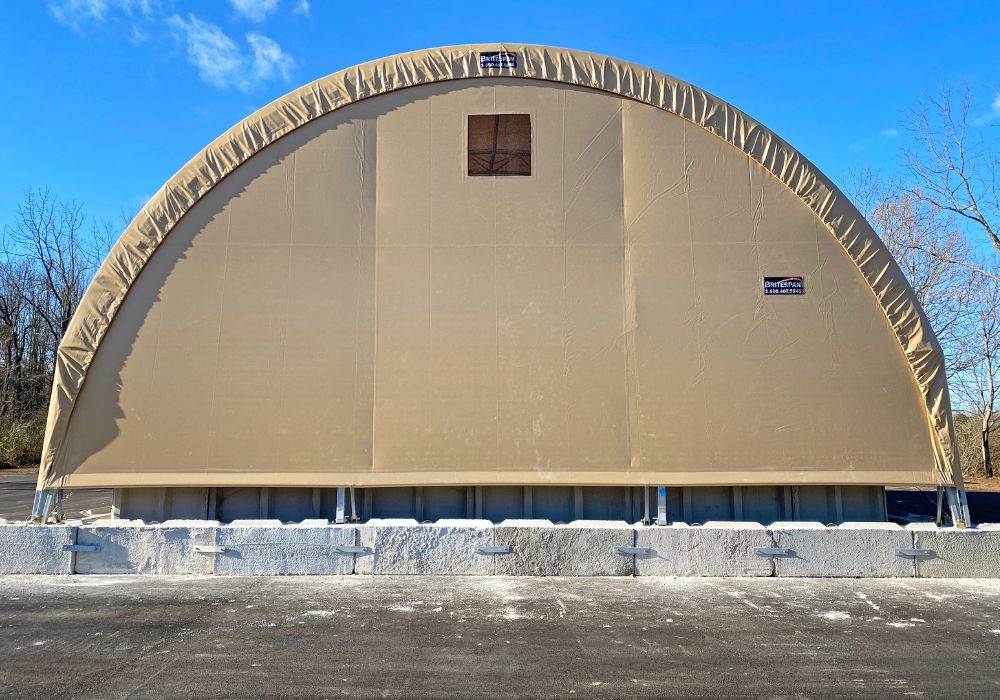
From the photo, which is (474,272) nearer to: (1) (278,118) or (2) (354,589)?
(1) (278,118)

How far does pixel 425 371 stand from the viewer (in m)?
8.34

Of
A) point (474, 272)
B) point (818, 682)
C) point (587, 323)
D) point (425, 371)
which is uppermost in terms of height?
point (474, 272)

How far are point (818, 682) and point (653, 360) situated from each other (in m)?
4.41

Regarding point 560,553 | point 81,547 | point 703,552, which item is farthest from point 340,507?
point 703,552

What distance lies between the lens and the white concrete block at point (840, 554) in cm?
759

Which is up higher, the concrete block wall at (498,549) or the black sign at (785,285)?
the black sign at (785,285)

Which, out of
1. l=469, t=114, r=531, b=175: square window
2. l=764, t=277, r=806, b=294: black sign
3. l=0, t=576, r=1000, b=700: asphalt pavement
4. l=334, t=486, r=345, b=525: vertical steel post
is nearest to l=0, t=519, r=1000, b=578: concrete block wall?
l=0, t=576, r=1000, b=700: asphalt pavement

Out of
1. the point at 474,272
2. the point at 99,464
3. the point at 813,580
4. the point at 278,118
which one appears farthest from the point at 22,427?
the point at 813,580

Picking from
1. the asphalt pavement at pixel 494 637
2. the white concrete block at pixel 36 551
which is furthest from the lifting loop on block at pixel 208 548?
the white concrete block at pixel 36 551

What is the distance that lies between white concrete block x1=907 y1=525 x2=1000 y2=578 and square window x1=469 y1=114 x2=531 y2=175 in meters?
7.21

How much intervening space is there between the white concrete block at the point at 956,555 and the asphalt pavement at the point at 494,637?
0.19m

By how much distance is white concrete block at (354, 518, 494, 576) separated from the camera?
759 cm

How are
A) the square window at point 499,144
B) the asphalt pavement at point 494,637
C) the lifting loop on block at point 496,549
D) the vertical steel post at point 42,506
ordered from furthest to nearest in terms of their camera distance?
the square window at point 499,144 → the vertical steel post at point 42,506 → the lifting loop on block at point 496,549 → the asphalt pavement at point 494,637

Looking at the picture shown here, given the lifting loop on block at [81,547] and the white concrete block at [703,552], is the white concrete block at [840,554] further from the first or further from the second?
the lifting loop on block at [81,547]
